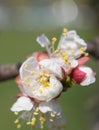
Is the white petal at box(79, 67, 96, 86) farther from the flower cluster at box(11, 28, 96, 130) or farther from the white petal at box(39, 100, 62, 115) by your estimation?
the white petal at box(39, 100, 62, 115)

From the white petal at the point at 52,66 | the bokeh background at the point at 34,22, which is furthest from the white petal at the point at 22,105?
the bokeh background at the point at 34,22

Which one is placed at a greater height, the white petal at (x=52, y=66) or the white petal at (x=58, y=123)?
the white petal at (x=52, y=66)

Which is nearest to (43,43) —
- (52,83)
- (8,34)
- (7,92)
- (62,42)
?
(62,42)

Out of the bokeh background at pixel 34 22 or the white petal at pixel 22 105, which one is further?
the bokeh background at pixel 34 22

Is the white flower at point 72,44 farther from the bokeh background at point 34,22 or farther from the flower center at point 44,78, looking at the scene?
the bokeh background at point 34,22

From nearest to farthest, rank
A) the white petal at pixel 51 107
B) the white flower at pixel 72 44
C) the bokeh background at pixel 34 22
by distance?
the white petal at pixel 51 107
the white flower at pixel 72 44
the bokeh background at pixel 34 22

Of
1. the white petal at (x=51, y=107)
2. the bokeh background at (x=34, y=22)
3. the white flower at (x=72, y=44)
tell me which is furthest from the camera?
the bokeh background at (x=34, y=22)

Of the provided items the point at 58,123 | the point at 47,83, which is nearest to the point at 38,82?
the point at 47,83
